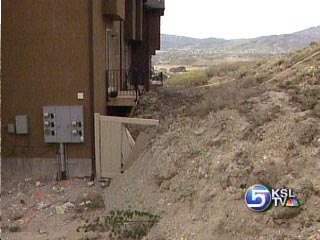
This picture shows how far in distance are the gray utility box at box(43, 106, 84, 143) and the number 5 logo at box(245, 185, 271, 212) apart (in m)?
5.12

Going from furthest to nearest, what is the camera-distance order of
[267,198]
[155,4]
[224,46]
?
[224,46], [155,4], [267,198]

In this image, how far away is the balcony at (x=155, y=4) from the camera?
23.8 metres

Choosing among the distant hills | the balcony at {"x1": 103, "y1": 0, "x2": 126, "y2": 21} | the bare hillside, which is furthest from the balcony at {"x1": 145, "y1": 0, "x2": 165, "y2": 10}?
the distant hills

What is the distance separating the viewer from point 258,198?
7246 millimetres

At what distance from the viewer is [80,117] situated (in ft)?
37.5

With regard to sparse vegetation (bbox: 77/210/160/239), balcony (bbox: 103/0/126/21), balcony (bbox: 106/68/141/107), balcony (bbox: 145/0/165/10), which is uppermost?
balcony (bbox: 145/0/165/10)

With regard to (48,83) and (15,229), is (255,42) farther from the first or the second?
(15,229)

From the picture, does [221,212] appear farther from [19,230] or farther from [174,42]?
[174,42]

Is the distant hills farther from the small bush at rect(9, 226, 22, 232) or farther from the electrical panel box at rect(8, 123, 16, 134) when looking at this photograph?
the small bush at rect(9, 226, 22, 232)

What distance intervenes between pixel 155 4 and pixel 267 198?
60.2 feet

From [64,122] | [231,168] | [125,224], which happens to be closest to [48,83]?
[64,122]

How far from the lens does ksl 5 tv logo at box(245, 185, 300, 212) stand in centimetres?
700

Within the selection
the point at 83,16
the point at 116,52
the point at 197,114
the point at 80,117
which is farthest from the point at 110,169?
the point at 116,52

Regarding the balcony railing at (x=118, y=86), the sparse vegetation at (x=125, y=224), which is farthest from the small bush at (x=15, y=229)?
the balcony railing at (x=118, y=86)
